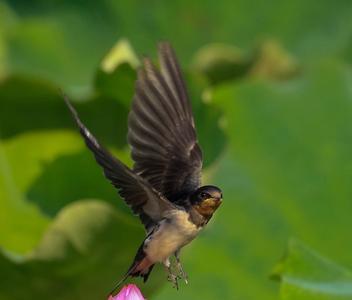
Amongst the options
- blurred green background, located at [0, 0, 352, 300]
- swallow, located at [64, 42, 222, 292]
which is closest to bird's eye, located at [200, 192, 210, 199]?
swallow, located at [64, 42, 222, 292]

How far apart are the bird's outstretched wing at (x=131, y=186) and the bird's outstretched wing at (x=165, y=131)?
39 millimetres

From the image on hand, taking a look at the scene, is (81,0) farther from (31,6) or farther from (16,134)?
(16,134)

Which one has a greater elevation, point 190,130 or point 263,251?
point 190,130

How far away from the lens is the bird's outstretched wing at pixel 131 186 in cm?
138

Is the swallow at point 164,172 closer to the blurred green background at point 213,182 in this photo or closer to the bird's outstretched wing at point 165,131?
the bird's outstretched wing at point 165,131

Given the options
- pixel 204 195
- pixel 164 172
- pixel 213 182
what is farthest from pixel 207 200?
pixel 213 182

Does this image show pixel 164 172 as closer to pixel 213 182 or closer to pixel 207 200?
pixel 207 200

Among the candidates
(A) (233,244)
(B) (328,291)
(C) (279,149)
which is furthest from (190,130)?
(C) (279,149)

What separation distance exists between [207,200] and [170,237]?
0.07 meters

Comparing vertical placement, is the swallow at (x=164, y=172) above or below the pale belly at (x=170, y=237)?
above

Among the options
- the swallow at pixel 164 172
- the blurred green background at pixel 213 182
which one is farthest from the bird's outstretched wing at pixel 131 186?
the blurred green background at pixel 213 182

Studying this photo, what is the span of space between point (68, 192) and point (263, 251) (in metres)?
0.35

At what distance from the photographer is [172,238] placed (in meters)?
1.49

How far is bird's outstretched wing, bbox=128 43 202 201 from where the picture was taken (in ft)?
5.01
